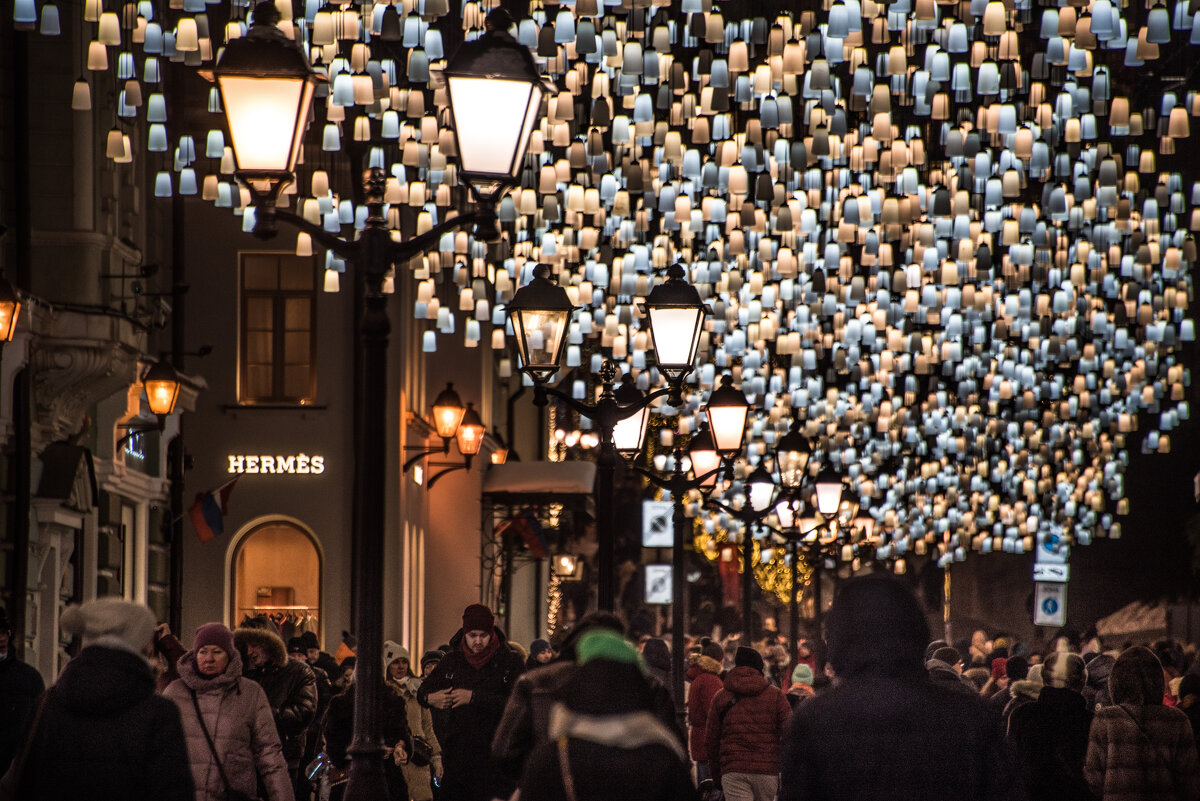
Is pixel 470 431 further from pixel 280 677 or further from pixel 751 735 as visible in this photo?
pixel 280 677

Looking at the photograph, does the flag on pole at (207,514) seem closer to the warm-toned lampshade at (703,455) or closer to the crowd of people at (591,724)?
the crowd of people at (591,724)

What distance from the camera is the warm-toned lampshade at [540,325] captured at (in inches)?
494

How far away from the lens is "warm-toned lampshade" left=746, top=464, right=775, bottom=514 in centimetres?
2131

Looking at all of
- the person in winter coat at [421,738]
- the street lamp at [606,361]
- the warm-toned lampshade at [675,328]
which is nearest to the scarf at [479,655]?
the street lamp at [606,361]

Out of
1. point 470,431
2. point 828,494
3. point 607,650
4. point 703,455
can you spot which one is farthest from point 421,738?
point 470,431

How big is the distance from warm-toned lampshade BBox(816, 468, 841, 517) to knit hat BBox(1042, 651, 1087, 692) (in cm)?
929

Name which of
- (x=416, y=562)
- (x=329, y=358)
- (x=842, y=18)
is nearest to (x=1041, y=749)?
(x=842, y=18)

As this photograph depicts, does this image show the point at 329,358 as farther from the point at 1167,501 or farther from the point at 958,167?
the point at 1167,501

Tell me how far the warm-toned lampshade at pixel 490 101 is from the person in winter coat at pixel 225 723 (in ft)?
8.28

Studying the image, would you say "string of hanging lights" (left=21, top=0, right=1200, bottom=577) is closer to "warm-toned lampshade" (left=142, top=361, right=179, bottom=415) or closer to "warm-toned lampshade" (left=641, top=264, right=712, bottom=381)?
"warm-toned lampshade" (left=641, top=264, right=712, bottom=381)

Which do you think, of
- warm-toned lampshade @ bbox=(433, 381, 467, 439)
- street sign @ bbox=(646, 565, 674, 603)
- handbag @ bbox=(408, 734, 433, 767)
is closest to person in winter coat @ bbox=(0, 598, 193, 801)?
handbag @ bbox=(408, 734, 433, 767)

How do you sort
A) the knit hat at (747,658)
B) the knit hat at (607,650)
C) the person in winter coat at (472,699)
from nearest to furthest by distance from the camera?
the knit hat at (607,650)
the person in winter coat at (472,699)
the knit hat at (747,658)

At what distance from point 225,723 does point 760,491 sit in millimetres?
12434

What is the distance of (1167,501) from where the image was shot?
6919cm
